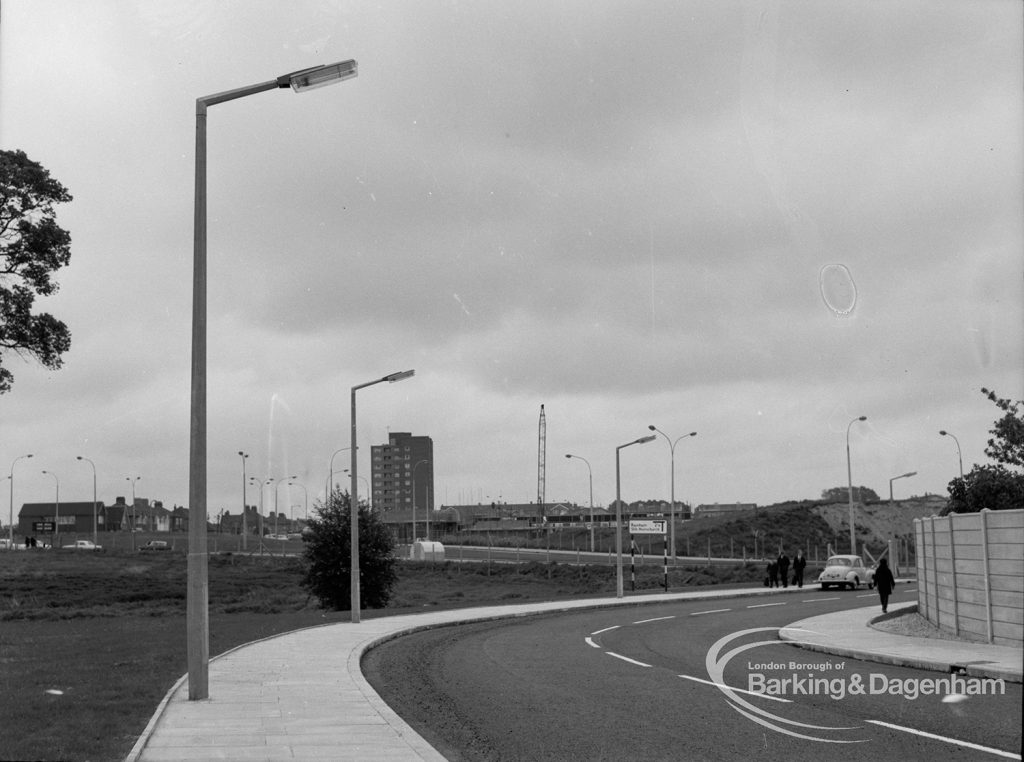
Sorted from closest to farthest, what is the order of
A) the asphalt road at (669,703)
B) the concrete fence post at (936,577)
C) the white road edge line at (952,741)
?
1. the white road edge line at (952,741)
2. the asphalt road at (669,703)
3. the concrete fence post at (936,577)

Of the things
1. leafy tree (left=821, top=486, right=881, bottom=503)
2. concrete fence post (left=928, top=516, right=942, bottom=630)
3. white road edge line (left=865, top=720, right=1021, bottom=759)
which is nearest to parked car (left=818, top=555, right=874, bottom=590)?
concrete fence post (left=928, top=516, right=942, bottom=630)

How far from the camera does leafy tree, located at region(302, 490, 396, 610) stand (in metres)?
42.8

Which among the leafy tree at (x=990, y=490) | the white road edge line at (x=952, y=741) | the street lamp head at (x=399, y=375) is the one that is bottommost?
the white road edge line at (x=952, y=741)

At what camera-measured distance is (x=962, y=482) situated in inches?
1764

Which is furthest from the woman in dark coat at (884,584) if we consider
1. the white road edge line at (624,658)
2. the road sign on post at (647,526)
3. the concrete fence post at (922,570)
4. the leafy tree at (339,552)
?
the road sign on post at (647,526)

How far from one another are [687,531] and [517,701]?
107m

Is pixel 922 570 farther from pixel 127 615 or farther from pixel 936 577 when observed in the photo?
pixel 127 615

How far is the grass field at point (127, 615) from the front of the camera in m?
10.9

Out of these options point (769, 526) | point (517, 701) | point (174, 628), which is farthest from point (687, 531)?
point (517, 701)

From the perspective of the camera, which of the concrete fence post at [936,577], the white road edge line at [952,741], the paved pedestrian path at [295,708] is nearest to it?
the white road edge line at [952,741]

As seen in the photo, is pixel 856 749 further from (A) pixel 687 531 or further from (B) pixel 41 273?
(A) pixel 687 531

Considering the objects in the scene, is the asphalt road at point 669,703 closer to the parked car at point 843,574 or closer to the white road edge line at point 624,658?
the white road edge line at point 624,658

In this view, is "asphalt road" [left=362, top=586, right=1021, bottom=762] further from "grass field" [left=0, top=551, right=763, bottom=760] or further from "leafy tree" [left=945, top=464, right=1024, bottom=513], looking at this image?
"leafy tree" [left=945, top=464, right=1024, bottom=513]

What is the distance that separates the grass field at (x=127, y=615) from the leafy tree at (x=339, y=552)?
1636 millimetres
